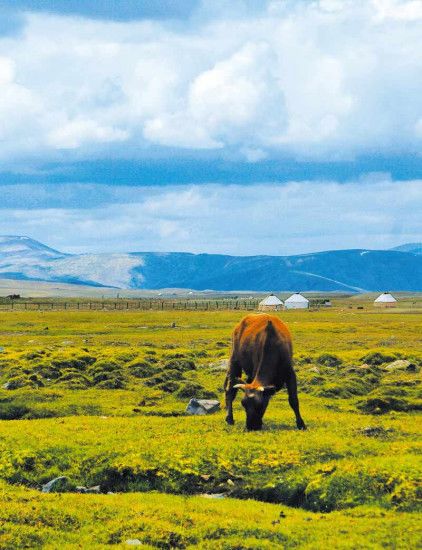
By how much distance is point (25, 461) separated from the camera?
22984mm

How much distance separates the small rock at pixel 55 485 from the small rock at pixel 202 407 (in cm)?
1220

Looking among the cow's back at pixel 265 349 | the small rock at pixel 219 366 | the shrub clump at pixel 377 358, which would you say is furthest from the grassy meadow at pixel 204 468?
the shrub clump at pixel 377 358

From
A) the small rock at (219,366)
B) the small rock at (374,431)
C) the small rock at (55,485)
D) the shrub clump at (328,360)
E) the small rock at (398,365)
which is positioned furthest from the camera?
the shrub clump at (328,360)

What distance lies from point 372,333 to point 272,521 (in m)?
76.0

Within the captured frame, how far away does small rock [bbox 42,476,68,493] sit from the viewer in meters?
20.9

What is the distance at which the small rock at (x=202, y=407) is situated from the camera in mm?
33125

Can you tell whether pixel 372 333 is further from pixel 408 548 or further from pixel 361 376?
pixel 408 548

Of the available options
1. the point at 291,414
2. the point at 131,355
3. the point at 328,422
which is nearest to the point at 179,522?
the point at 328,422

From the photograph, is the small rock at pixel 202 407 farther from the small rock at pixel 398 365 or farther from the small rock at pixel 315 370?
the small rock at pixel 398 365

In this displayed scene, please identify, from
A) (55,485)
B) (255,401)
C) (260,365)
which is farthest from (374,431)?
(55,485)

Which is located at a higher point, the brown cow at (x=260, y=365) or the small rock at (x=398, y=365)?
the brown cow at (x=260, y=365)

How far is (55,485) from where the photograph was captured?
21.1 meters

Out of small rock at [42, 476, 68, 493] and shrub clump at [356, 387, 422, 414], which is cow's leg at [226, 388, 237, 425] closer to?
shrub clump at [356, 387, 422, 414]

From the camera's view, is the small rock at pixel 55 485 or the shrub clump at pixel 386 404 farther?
the shrub clump at pixel 386 404
